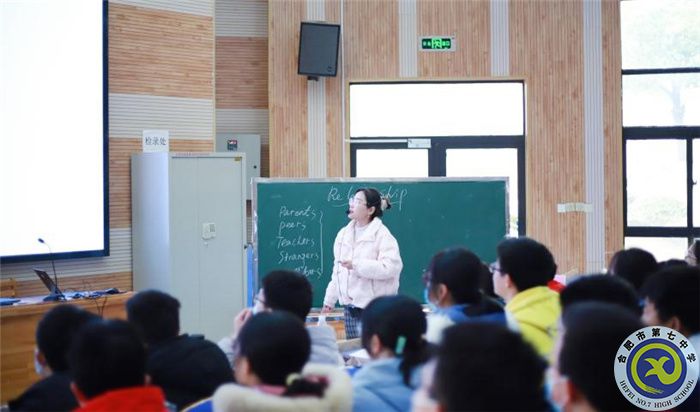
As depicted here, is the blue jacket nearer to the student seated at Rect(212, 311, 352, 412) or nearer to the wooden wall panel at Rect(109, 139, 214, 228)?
the student seated at Rect(212, 311, 352, 412)

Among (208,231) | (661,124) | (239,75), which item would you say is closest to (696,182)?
(661,124)

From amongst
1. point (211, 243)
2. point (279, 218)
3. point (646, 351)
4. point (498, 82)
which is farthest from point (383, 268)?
point (498, 82)

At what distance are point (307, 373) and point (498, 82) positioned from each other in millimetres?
6851

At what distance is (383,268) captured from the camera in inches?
184

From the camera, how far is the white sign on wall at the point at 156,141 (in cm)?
640

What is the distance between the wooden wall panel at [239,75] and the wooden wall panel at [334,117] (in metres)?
0.82

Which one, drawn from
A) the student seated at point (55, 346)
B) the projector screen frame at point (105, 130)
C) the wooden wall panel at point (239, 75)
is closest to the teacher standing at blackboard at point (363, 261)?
the projector screen frame at point (105, 130)

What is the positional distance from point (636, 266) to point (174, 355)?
6.75 ft

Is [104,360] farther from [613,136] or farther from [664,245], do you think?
[664,245]

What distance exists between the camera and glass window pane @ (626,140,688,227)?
27.5 ft

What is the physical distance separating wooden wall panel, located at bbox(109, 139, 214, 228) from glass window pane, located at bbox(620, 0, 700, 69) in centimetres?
539

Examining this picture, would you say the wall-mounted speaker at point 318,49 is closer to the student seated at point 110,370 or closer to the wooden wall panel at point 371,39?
the wooden wall panel at point 371,39

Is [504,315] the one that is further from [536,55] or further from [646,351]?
[536,55]

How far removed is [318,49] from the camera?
8172 mm
